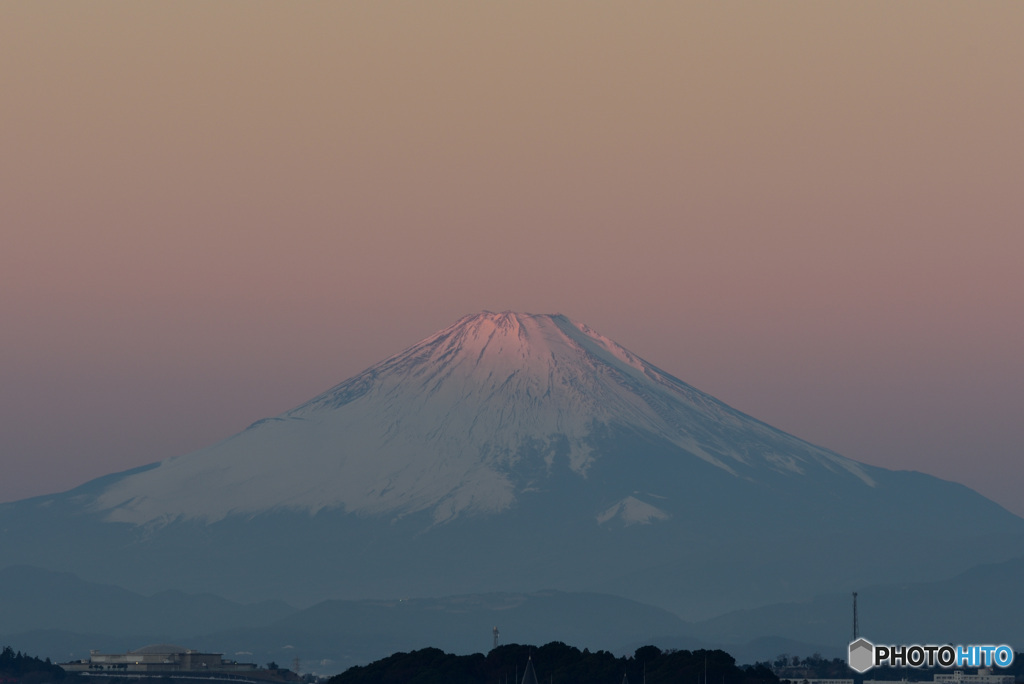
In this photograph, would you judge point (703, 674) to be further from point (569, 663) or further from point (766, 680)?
point (569, 663)

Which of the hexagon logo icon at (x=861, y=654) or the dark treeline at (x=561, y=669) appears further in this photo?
the dark treeline at (x=561, y=669)

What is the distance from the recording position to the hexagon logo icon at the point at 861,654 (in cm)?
10200

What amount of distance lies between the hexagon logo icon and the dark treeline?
55007 millimetres

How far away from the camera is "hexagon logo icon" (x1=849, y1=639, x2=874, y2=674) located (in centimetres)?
10200

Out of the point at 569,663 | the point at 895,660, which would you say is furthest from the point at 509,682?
the point at 895,660

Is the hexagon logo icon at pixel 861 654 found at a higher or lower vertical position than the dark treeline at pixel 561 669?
lower

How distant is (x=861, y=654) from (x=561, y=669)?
7643 centimetres

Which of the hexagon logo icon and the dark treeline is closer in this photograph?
the hexagon logo icon

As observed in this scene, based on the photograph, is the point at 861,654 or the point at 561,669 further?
the point at 561,669

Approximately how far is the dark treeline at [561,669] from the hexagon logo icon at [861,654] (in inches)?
2166

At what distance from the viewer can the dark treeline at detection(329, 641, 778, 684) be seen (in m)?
166

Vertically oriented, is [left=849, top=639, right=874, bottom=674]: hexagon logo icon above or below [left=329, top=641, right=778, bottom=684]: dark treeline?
below

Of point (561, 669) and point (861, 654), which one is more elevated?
point (561, 669)

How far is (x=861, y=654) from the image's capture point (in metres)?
103
